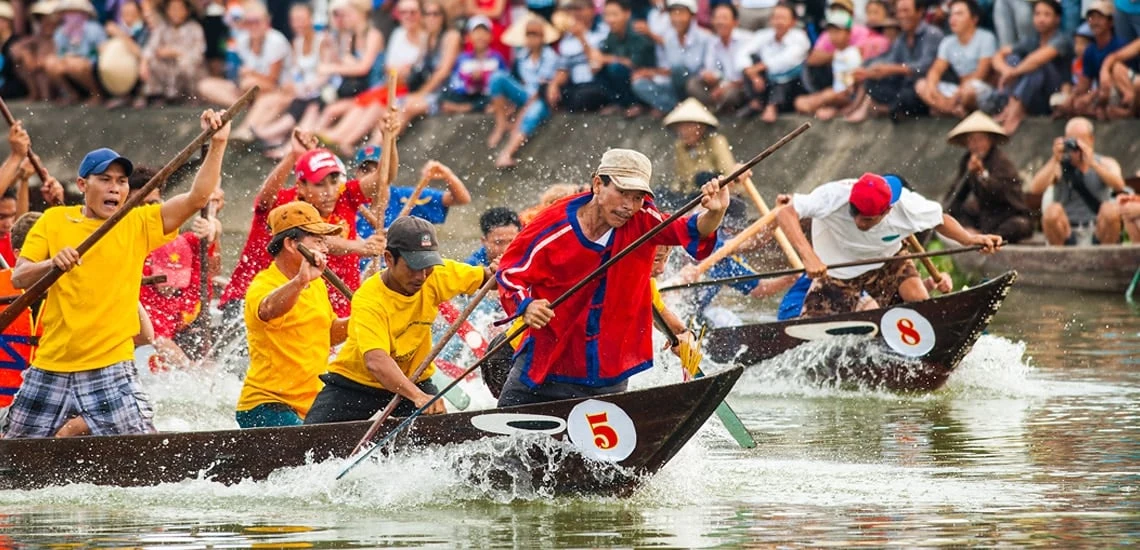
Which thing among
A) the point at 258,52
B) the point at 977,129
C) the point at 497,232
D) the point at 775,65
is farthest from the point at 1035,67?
the point at 258,52

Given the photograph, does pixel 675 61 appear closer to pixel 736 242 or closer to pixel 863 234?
pixel 736 242

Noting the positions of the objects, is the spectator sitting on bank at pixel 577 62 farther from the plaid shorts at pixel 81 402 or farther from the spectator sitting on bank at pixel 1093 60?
the plaid shorts at pixel 81 402

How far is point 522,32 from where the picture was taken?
66.3 feet

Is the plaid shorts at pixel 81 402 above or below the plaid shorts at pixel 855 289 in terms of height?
above

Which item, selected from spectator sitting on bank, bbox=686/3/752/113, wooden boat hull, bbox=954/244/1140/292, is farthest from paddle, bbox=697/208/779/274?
spectator sitting on bank, bbox=686/3/752/113

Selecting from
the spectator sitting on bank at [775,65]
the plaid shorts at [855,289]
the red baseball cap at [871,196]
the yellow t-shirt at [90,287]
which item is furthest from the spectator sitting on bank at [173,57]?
the yellow t-shirt at [90,287]

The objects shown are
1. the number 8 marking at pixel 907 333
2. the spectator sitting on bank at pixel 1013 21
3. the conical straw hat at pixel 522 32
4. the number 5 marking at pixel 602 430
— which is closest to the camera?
the number 5 marking at pixel 602 430

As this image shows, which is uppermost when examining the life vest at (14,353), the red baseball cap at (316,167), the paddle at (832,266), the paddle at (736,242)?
the life vest at (14,353)

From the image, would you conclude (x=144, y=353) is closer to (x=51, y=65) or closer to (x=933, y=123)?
(x=933, y=123)

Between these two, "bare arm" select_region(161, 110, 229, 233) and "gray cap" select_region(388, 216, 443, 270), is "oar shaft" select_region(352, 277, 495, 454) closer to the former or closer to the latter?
"gray cap" select_region(388, 216, 443, 270)

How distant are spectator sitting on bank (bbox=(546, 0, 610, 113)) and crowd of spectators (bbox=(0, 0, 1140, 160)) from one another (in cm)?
2

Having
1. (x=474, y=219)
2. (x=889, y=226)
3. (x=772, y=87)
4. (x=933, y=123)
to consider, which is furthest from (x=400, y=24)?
(x=889, y=226)

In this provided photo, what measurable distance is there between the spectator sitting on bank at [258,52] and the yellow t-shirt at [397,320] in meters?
13.1

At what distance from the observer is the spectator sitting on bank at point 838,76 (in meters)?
18.4
